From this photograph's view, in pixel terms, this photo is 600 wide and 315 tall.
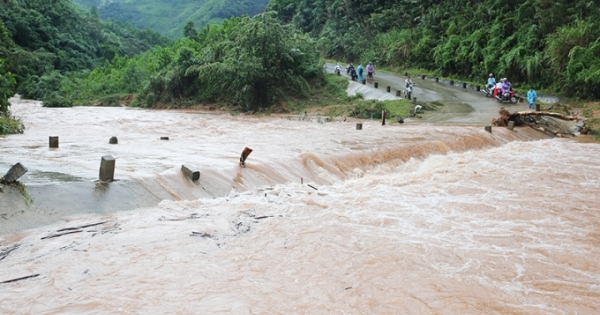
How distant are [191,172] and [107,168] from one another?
1.41 metres

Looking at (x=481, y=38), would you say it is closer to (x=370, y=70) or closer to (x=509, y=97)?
(x=370, y=70)

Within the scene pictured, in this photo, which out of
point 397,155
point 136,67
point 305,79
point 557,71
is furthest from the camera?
point 136,67

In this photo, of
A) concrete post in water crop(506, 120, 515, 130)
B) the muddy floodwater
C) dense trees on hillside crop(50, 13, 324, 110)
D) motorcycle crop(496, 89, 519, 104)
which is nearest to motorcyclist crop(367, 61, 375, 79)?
dense trees on hillside crop(50, 13, 324, 110)

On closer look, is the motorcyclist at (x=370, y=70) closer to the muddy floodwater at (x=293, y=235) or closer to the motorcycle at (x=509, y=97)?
the motorcycle at (x=509, y=97)

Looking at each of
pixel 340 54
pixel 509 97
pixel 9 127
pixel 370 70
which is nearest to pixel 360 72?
pixel 370 70

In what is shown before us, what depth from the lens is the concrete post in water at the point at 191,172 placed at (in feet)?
28.0

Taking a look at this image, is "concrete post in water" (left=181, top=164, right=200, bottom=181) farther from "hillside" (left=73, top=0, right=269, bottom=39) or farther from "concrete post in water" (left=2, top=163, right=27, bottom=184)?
"hillside" (left=73, top=0, right=269, bottom=39)

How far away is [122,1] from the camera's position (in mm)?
120188

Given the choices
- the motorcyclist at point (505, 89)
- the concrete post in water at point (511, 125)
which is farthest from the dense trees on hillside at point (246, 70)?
the concrete post in water at point (511, 125)

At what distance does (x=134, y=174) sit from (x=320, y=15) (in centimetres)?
4731

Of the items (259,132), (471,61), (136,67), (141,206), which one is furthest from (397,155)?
(136,67)

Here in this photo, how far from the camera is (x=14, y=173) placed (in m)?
6.62

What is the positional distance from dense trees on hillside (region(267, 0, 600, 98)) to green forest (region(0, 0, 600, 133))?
60mm

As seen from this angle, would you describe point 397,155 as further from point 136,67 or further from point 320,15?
point 320,15
